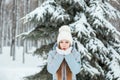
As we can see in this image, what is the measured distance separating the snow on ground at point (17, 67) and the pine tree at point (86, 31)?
10597 millimetres

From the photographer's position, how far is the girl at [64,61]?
16.5 ft

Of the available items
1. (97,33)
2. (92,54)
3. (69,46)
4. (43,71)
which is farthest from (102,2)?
(69,46)

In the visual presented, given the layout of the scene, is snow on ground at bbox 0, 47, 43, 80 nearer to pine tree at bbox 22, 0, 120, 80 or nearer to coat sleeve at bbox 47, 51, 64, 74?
pine tree at bbox 22, 0, 120, 80

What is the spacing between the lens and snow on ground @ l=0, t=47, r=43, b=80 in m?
22.0

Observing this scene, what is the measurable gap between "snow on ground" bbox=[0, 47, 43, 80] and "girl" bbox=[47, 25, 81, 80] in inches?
565

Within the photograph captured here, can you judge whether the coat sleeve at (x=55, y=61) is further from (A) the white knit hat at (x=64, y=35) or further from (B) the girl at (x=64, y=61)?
(A) the white knit hat at (x=64, y=35)

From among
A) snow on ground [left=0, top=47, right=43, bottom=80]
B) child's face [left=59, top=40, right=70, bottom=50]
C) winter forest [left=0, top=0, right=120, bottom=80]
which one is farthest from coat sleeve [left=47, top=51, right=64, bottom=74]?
snow on ground [left=0, top=47, right=43, bottom=80]

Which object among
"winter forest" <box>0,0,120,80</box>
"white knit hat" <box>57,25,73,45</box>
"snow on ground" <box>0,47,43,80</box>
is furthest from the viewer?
"snow on ground" <box>0,47,43,80</box>

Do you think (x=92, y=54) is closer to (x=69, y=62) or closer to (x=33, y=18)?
(x=33, y=18)

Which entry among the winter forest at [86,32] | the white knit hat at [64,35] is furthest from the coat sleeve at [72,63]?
the winter forest at [86,32]

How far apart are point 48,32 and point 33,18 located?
494 millimetres

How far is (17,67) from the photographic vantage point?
25.0 meters

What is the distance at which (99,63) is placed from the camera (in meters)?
9.04

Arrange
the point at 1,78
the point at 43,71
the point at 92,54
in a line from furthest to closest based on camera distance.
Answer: the point at 1,78, the point at 43,71, the point at 92,54
